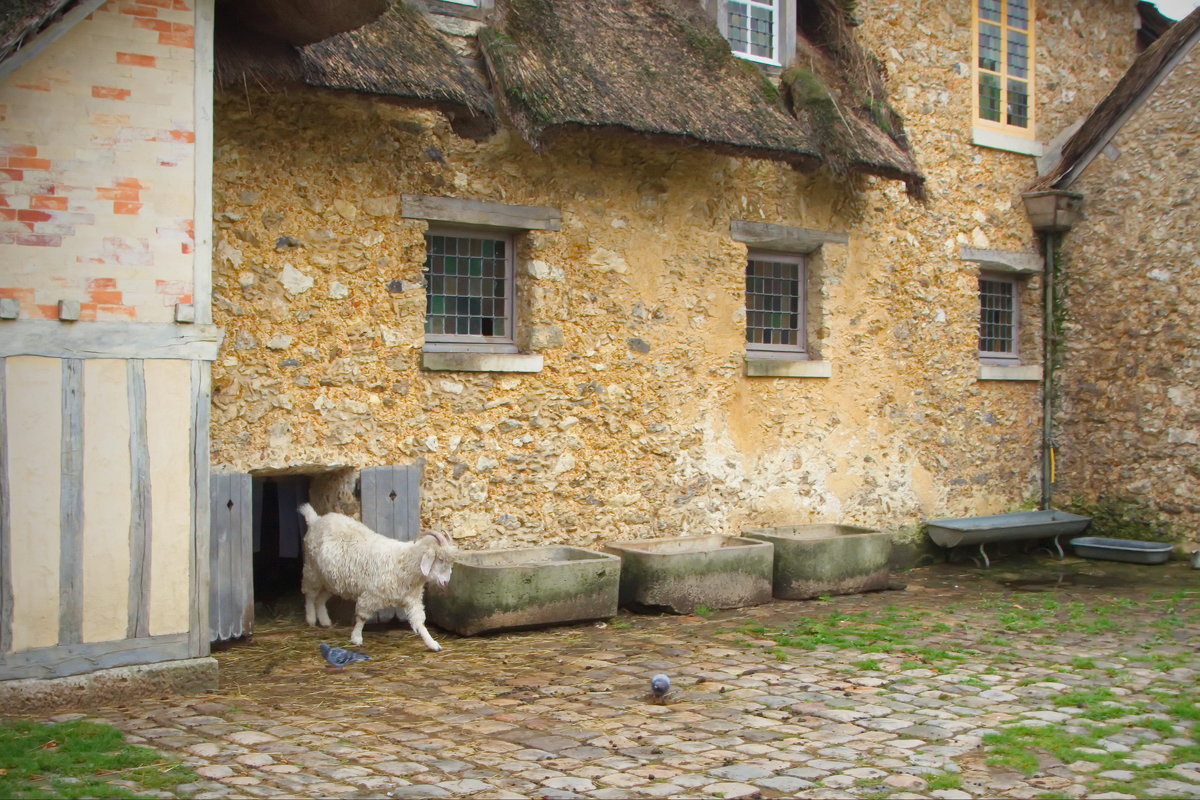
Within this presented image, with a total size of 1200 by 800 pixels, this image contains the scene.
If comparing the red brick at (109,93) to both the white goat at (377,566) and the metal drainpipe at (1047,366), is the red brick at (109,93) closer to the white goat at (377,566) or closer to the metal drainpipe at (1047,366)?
the white goat at (377,566)

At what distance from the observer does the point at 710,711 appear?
18.9 ft

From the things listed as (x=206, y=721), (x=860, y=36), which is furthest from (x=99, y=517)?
(x=860, y=36)

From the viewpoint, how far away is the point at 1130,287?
11.3 m

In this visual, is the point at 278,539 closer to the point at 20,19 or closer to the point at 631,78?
the point at 631,78

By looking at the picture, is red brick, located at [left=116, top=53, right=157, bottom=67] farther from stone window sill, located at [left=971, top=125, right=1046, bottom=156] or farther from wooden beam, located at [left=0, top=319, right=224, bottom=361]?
stone window sill, located at [left=971, top=125, right=1046, bottom=156]

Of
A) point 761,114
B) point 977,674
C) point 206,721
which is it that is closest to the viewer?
point 206,721

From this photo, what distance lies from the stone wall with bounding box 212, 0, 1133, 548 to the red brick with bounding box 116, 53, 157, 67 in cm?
137

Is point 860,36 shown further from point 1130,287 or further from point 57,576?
point 57,576

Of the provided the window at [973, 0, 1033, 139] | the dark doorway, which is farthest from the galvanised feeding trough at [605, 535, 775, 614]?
the window at [973, 0, 1033, 139]

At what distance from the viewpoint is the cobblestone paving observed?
4684mm

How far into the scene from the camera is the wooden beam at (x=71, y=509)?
18.3 ft

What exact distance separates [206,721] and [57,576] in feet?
3.28

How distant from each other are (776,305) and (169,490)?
5936 mm

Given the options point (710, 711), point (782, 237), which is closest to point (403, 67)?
point (782, 237)
